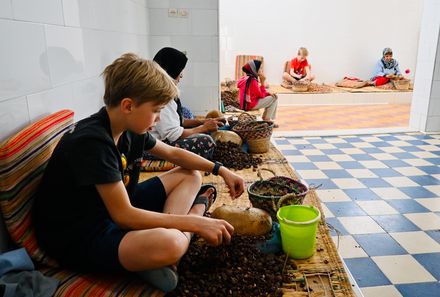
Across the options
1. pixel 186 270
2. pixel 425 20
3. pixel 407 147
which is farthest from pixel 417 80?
pixel 186 270

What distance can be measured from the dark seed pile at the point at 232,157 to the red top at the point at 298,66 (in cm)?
555

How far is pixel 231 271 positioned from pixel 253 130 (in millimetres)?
1625

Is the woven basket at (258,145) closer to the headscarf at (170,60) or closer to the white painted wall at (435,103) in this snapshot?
the headscarf at (170,60)

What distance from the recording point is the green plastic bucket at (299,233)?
1.41 metres

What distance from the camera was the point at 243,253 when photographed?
1.41 meters

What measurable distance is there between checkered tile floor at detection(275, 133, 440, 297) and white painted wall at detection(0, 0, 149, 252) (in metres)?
1.73

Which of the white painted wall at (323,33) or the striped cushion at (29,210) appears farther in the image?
the white painted wall at (323,33)

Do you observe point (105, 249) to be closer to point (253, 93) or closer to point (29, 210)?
point (29, 210)

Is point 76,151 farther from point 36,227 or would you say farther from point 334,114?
point 334,114

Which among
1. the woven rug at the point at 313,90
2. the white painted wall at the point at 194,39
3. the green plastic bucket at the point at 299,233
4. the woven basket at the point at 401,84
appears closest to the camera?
the green plastic bucket at the point at 299,233

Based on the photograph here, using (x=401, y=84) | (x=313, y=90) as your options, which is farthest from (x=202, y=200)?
(x=401, y=84)

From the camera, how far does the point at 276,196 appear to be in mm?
1660

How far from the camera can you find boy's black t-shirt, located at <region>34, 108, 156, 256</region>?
3.70 feet

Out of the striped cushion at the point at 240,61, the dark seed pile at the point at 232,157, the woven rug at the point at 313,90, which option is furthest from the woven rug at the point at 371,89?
the dark seed pile at the point at 232,157
